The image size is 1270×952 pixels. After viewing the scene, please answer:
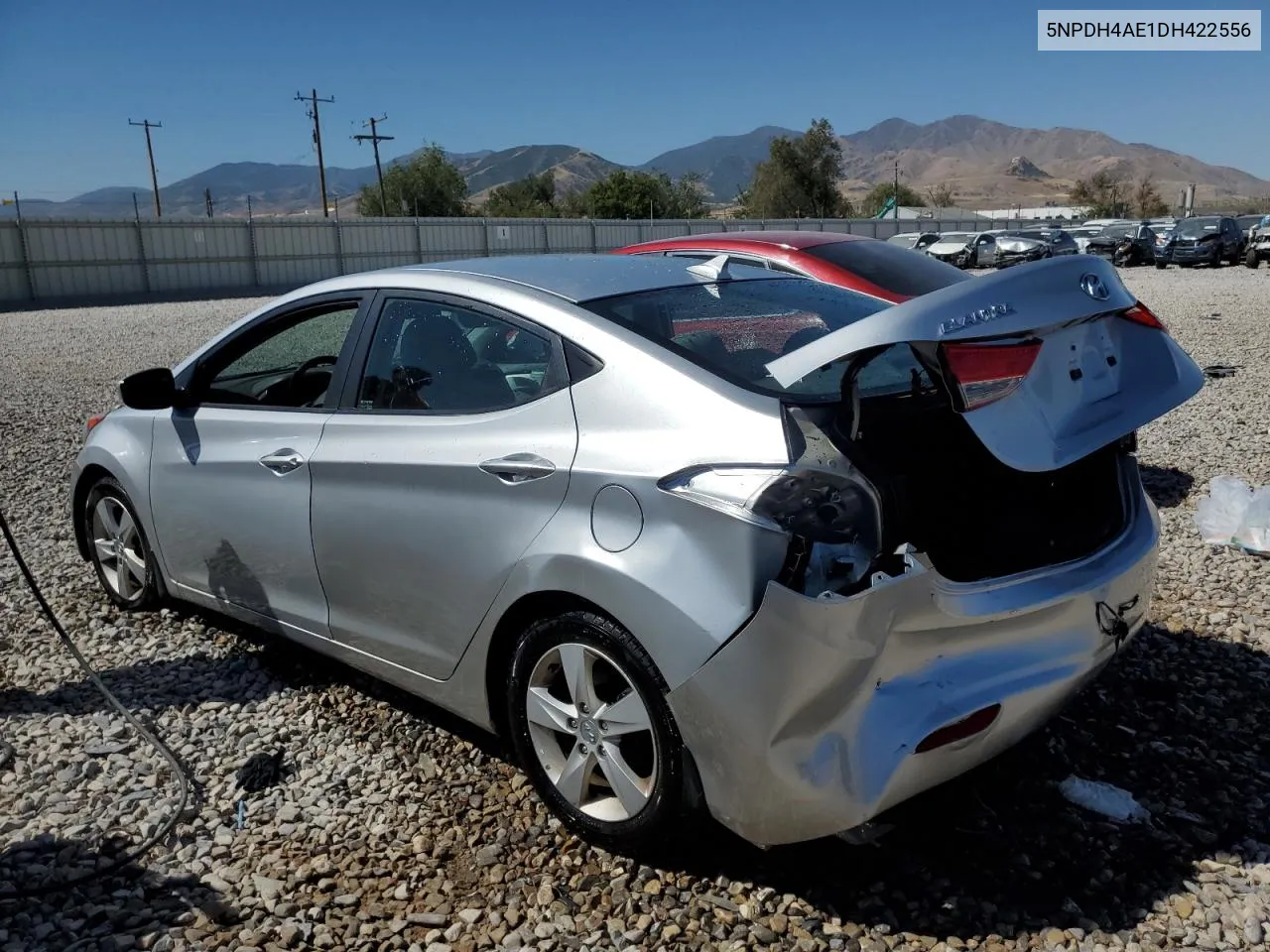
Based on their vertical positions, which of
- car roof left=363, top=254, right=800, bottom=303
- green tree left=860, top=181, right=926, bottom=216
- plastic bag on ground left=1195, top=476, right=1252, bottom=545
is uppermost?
green tree left=860, top=181, right=926, bottom=216

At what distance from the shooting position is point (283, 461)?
359 cm

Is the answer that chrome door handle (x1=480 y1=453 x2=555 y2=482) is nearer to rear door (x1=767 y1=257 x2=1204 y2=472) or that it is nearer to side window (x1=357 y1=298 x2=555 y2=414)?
side window (x1=357 y1=298 x2=555 y2=414)

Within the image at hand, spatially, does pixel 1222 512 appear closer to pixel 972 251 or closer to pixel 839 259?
pixel 839 259

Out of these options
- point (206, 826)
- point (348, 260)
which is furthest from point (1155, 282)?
point (206, 826)

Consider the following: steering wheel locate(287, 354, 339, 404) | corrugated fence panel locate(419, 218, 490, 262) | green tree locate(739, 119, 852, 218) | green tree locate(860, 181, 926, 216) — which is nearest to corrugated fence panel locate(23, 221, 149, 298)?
corrugated fence panel locate(419, 218, 490, 262)

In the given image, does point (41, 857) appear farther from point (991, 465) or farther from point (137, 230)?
point (137, 230)

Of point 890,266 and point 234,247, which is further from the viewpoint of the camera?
point 234,247

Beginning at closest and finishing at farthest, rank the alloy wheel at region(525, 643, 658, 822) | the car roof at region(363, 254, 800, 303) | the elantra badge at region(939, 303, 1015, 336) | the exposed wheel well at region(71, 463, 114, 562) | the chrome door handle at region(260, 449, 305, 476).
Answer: the elantra badge at region(939, 303, 1015, 336), the alloy wheel at region(525, 643, 658, 822), the car roof at region(363, 254, 800, 303), the chrome door handle at region(260, 449, 305, 476), the exposed wheel well at region(71, 463, 114, 562)

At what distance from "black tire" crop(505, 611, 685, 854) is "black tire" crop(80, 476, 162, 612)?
2.36 m

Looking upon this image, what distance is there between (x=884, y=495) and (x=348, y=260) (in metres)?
38.8

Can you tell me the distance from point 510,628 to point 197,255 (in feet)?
120

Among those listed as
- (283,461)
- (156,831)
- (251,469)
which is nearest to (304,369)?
(251,469)

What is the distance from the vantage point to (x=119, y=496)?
4621 mm

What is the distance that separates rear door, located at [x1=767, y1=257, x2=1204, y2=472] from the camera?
2332mm
